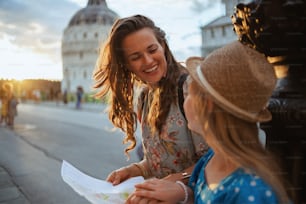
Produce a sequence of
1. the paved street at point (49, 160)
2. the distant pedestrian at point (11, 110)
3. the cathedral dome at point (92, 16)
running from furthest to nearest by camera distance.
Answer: the cathedral dome at point (92, 16) < the distant pedestrian at point (11, 110) < the paved street at point (49, 160)

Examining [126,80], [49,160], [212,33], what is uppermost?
[212,33]

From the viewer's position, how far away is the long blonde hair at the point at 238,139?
91cm

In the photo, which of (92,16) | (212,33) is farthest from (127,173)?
(92,16)

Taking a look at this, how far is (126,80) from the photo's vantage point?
1.57 m

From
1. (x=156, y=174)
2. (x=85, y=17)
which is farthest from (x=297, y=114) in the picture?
(x=85, y=17)

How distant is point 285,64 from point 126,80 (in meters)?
0.74

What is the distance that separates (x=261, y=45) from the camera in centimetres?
106

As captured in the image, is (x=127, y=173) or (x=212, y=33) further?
(x=212, y=33)

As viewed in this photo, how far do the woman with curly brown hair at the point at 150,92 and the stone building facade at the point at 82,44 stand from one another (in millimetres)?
53578

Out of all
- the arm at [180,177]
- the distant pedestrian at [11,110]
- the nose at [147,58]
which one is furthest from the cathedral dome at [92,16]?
the arm at [180,177]

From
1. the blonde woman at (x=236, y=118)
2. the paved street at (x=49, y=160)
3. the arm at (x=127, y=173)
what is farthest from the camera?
the paved street at (x=49, y=160)

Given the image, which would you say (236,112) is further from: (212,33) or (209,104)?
(212,33)

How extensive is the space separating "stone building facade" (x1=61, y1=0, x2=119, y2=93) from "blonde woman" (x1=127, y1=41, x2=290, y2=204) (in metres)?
54.2

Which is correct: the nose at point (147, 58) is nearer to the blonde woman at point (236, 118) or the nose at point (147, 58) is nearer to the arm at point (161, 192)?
the blonde woman at point (236, 118)
